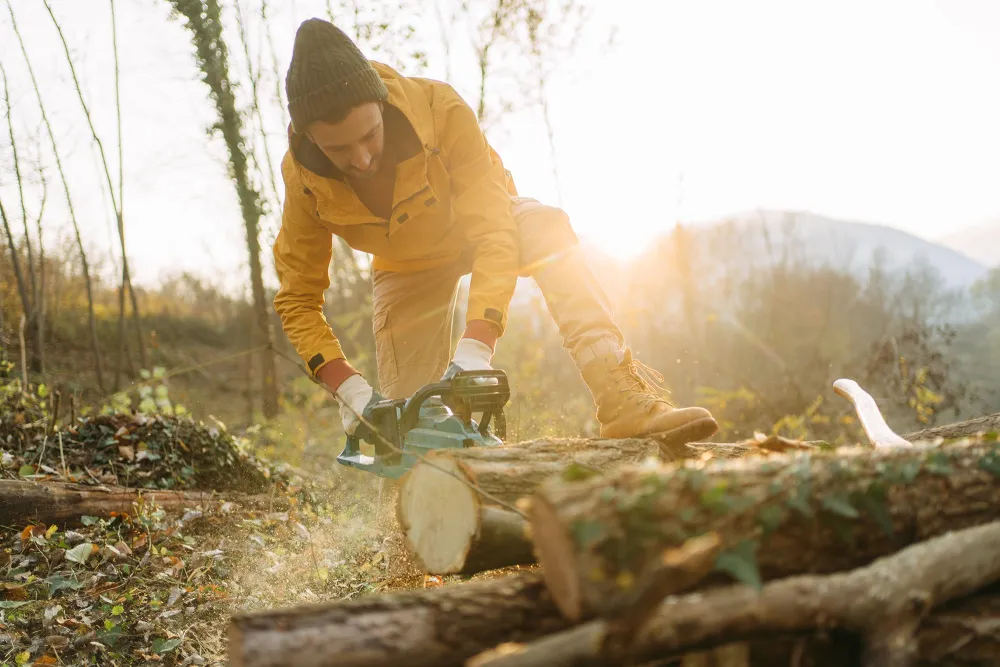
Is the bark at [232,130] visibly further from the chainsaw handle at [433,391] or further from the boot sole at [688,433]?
the boot sole at [688,433]

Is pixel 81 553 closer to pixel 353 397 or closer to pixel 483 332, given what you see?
pixel 353 397

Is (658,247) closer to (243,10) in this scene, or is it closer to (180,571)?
(243,10)

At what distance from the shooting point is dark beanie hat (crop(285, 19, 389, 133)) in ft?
9.29

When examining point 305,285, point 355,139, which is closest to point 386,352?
point 305,285

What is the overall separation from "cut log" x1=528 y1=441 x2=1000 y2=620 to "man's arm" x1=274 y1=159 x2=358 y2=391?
2220 millimetres

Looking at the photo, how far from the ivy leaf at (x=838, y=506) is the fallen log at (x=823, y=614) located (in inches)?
4.6

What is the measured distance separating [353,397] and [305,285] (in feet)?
2.82

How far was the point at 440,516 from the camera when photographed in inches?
82.7

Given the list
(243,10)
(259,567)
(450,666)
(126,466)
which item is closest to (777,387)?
(259,567)

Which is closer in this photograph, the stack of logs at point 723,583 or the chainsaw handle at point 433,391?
the stack of logs at point 723,583

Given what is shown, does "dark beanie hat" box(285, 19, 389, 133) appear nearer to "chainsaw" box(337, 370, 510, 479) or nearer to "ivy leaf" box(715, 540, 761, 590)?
"chainsaw" box(337, 370, 510, 479)

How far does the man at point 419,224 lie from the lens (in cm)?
283

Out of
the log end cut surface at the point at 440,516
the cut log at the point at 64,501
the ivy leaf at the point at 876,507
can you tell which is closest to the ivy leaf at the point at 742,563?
the ivy leaf at the point at 876,507

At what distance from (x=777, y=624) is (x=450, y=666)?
2.24 ft
